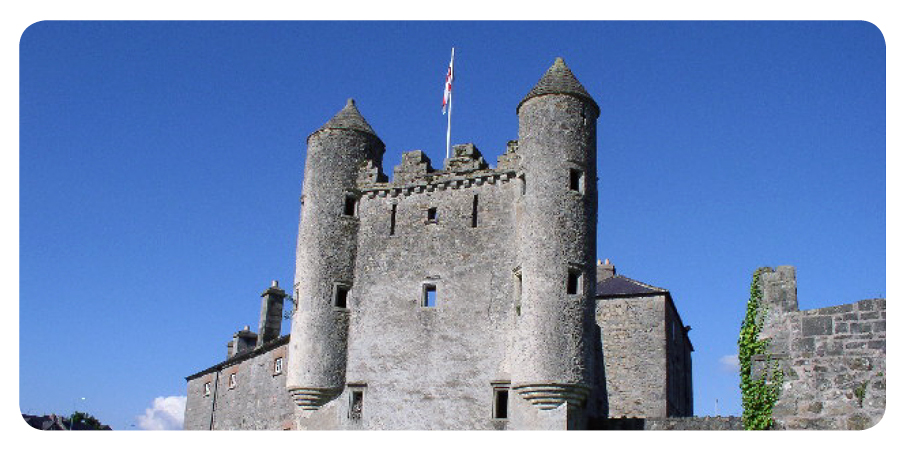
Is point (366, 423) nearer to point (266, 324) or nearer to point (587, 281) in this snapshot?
point (587, 281)

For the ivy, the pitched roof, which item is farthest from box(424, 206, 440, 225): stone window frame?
the ivy

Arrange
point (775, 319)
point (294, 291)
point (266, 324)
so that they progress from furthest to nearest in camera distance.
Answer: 1. point (266, 324)
2. point (294, 291)
3. point (775, 319)

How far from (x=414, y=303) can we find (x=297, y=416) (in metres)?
4.40

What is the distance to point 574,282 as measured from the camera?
82.4ft

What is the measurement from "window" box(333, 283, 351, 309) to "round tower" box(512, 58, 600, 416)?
5265mm

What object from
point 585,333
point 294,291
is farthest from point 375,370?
point 585,333

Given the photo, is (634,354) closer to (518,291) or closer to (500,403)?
(518,291)

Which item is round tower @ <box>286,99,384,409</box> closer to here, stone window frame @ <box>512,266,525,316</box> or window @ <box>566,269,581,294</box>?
stone window frame @ <box>512,266,525,316</box>

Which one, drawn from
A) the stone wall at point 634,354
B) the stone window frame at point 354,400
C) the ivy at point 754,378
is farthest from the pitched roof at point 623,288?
the ivy at point 754,378

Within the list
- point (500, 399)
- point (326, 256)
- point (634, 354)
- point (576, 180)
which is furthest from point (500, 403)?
point (634, 354)

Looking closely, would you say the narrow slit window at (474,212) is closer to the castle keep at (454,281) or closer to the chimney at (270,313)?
the castle keep at (454,281)

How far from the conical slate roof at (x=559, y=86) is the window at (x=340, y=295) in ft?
22.4

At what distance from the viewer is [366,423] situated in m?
26.2

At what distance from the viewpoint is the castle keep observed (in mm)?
24641
